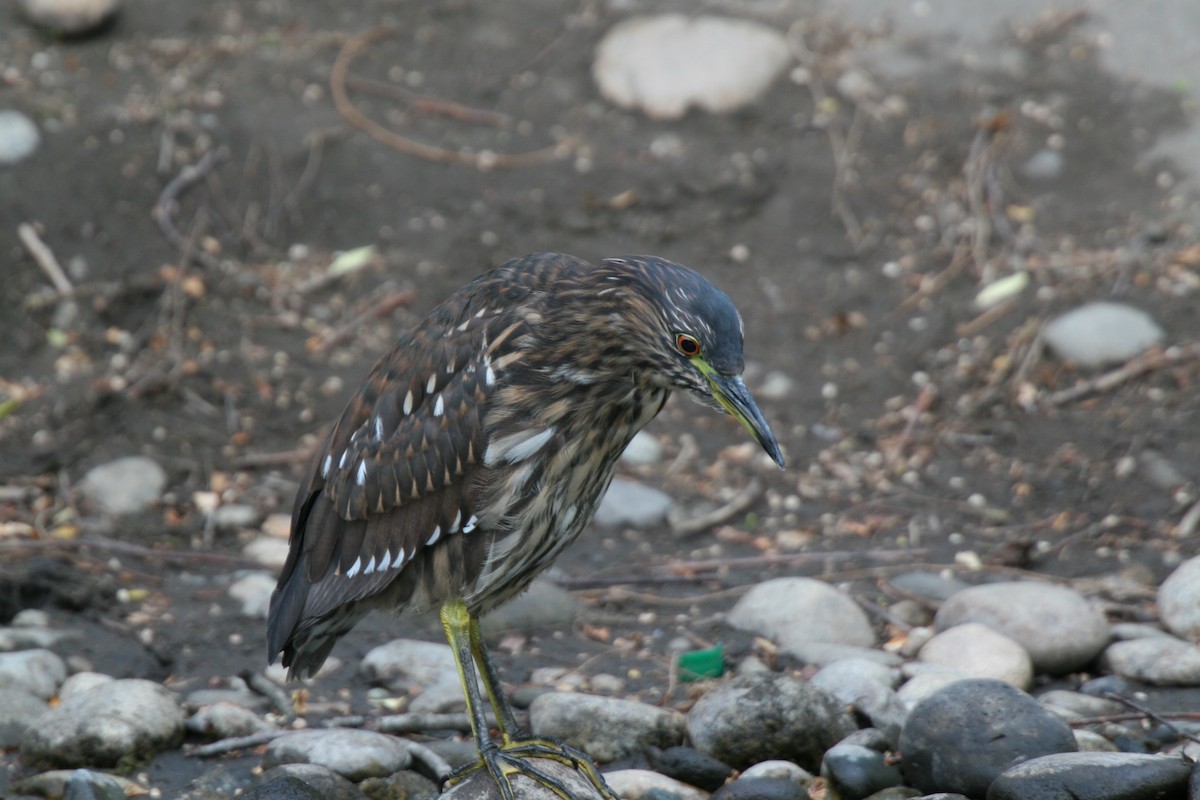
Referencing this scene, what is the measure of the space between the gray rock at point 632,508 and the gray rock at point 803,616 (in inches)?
36.2

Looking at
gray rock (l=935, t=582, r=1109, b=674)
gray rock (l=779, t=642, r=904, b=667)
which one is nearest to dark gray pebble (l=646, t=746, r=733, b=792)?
gray rock (l=779, t=642, r=904, b=667)

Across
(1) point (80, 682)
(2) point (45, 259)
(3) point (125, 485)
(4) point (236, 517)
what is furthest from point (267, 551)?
(2) point (45, 259)

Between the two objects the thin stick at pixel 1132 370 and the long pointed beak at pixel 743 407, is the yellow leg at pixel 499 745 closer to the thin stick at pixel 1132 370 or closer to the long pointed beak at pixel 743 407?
the long pointed beak at pixel 743 407

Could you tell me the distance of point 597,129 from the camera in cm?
824

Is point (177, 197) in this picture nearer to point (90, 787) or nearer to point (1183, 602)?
point (90, 787)

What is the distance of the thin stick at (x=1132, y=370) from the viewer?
649 cm

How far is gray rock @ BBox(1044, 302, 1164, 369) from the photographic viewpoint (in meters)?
6.66

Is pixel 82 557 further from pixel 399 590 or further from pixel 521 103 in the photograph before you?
pixel 521 103

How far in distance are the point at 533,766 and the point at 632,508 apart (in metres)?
2.38

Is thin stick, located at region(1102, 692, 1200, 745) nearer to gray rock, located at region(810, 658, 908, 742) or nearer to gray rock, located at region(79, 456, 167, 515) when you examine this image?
gray rock, located at region(810, 658, 908, 742)

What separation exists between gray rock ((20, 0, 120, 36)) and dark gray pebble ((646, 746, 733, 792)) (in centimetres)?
612

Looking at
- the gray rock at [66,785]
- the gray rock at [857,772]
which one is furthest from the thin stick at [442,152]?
the gray rock at [857,772]

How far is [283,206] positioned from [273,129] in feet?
1.59

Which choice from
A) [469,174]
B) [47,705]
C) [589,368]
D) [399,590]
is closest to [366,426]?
[399,590]
